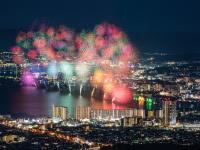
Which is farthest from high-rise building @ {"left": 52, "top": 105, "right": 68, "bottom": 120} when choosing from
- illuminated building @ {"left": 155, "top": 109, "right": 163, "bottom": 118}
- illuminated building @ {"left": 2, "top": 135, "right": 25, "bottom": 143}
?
illuminated building @ {"left": 2, "top": 135, "right": 25, "bottom": 143}

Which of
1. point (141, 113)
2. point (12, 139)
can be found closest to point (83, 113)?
point (141, 113)

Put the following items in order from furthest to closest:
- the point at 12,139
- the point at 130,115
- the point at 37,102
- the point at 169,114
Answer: the point at 37,102, the point at 130,115, the point at 169,114, the point at 12,139

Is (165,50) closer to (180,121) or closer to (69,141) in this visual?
(180,121)

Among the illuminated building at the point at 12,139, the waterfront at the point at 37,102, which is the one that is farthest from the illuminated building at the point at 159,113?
the illuminated building at the point at 12,139

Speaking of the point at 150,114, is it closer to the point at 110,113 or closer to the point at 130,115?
the point at 130,115

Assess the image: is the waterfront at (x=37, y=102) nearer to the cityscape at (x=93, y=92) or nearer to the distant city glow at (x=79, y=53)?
the cityscape at (x=93, y=92)

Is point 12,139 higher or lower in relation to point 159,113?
lower

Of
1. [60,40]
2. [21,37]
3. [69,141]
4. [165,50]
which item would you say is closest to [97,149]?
[69,141]

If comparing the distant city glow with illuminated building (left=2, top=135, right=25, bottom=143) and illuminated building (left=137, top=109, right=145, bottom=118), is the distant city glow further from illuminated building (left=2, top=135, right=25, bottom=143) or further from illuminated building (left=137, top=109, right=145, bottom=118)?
illuminated building (left=2, top=135, right=25, bottom=143)
